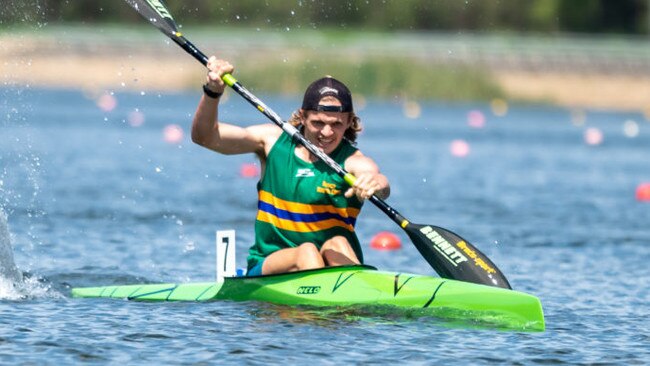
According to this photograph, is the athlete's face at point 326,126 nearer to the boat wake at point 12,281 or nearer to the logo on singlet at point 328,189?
the logo on singlet at point 328,189

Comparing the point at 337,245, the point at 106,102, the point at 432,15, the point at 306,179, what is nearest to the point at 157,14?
the point at 306,179

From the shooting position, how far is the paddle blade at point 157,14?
11.2 metres

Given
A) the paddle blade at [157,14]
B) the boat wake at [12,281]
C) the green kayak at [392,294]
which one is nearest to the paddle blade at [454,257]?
the green kayak at [392,294]

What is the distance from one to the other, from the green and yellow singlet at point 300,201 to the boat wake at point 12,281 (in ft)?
6.48

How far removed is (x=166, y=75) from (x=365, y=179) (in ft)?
159

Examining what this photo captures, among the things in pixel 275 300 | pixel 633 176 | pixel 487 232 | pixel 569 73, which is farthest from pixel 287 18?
pixel 275 300

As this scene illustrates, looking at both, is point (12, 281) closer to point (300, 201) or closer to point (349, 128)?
→ point (300, 201)

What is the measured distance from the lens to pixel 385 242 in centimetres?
1498

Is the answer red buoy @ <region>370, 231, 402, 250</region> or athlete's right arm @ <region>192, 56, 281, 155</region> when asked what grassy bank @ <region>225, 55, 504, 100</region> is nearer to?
red buoy @ <region>370, 231, 402, 250</region>

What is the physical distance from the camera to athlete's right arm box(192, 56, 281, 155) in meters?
9.52

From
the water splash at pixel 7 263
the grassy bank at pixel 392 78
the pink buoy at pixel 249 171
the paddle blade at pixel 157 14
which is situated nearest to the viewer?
the water splash at pixel 7 263

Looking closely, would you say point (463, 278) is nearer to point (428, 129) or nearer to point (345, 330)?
point (345, 330)

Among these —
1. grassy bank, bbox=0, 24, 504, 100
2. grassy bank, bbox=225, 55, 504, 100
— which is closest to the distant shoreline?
grassy bank, bbox=0, 24, 504, 100

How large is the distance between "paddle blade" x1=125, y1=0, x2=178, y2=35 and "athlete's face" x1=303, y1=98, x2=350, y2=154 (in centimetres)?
186
